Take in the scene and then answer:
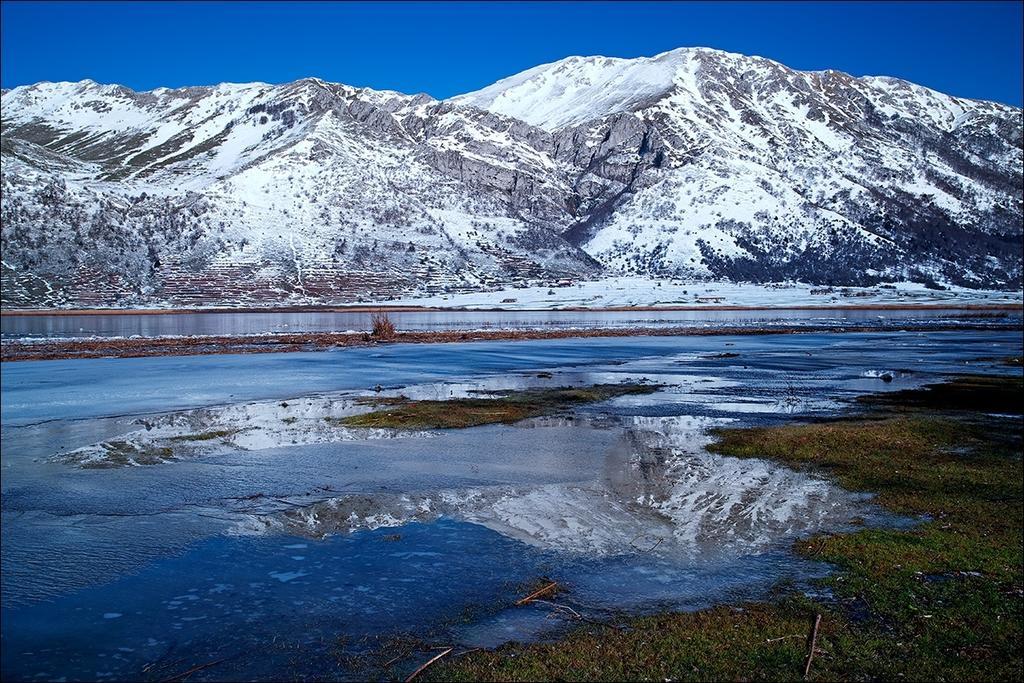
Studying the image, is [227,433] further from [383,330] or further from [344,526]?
[383,330]

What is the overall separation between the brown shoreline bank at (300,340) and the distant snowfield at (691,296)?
57.2 metres

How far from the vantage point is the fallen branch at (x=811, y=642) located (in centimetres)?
819

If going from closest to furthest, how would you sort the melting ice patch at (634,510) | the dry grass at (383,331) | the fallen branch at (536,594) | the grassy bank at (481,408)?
the fallen branch at (536,594), the melting ice patch at (634,510), the grassy bank at (481,408), the dry grass at (383,331)

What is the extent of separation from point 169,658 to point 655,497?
9.32 meters

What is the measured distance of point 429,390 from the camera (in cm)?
3325

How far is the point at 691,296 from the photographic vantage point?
163375 mm

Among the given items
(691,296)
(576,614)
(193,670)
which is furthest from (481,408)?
(691,296)

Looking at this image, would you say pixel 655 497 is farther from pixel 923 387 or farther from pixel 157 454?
pixel 923 387

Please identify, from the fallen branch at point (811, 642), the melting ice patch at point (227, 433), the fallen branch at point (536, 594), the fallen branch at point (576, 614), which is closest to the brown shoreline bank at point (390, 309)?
the melting ice patch at point (227, 433)

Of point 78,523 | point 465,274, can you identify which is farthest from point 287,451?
point 465,274

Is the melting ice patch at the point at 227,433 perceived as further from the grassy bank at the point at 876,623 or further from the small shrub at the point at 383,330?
the small shrub at the point at 383,330

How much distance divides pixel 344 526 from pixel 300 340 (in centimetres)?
5224

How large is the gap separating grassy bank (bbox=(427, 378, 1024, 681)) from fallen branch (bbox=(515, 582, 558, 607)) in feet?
3.50

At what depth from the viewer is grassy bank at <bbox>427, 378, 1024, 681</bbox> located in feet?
27.1
